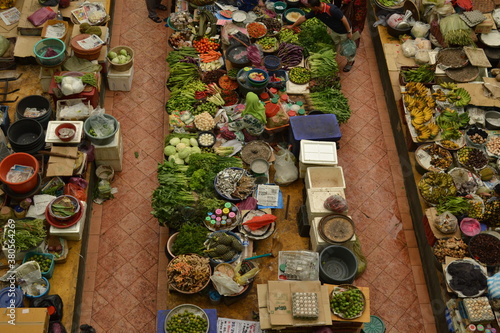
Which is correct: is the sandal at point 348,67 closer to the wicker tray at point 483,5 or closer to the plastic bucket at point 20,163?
the wicker tray at point 483,5

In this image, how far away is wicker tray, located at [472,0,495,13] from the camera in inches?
446

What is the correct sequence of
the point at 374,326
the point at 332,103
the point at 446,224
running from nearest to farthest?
the point at 374,326, the point at 446,224, the point at 332,103

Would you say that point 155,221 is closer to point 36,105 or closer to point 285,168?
point 285,168

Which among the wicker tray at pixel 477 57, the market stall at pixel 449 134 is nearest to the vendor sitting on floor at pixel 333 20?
the market stall at pixel 449 134

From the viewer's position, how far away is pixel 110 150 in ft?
30.2

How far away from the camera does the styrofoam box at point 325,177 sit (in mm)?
8797

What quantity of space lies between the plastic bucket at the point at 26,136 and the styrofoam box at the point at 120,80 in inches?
74.8

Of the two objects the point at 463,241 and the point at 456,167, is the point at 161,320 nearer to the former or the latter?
the point at 463,241

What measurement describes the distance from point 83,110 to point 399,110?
5620mm

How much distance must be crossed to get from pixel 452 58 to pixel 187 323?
7035 millimetres

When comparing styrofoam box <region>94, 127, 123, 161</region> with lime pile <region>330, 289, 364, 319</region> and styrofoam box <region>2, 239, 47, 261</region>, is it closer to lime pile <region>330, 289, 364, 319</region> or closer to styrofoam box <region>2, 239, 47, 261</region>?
styrofoam box <region>2, 239, 47, 261</region>

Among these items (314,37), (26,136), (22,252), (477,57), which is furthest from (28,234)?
(477,57)

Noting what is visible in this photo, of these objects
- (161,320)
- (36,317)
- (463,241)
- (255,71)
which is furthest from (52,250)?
(463,241)

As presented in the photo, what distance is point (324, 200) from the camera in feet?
27.9
